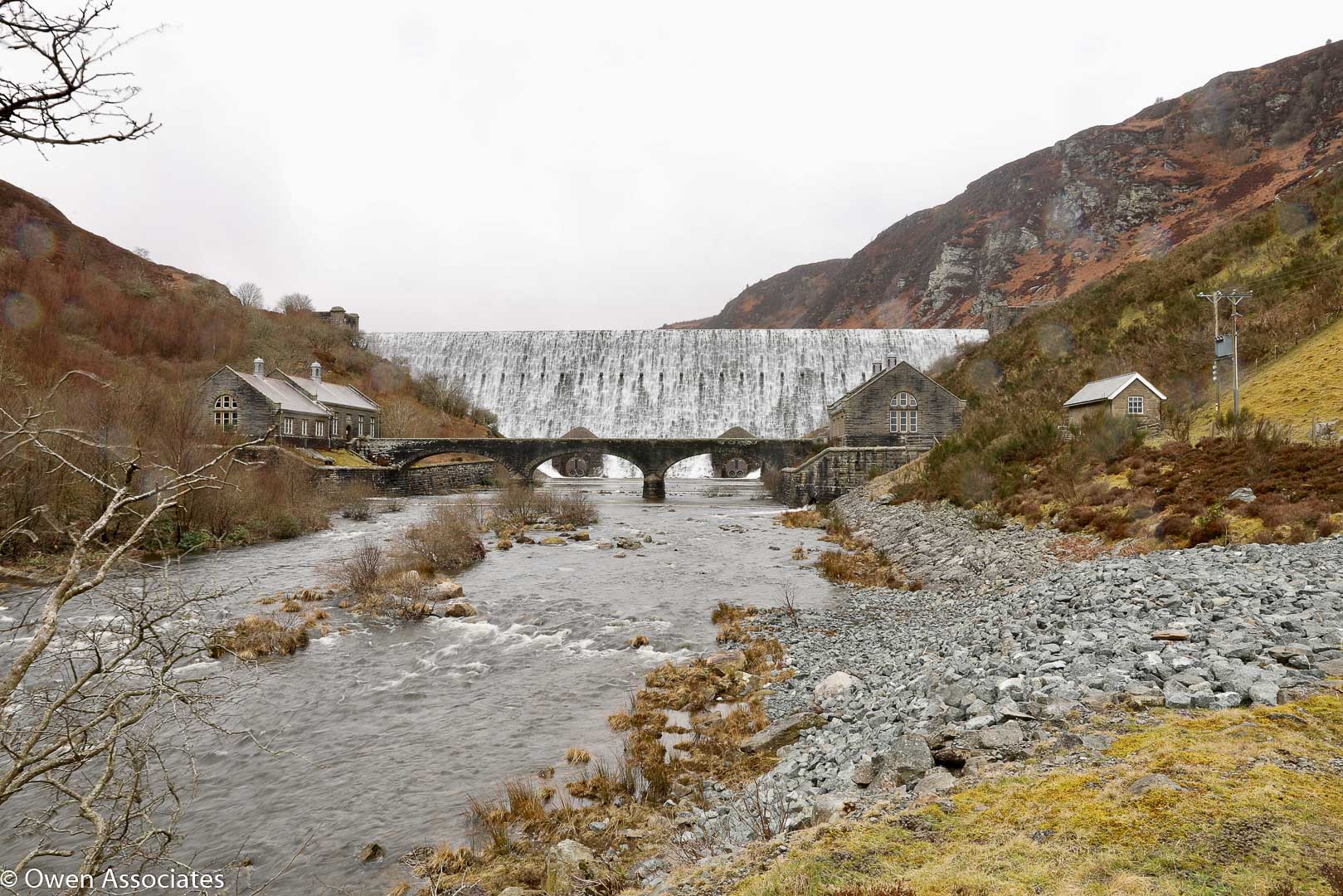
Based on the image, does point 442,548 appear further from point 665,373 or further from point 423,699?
point 665,373

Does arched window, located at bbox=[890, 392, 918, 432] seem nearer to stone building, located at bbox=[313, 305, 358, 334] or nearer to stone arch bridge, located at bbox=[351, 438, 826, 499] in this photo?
stone arch bridge, located at bbox=[351, 438, 826, 499]

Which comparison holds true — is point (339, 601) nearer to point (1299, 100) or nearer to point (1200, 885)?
point (1200, 885)

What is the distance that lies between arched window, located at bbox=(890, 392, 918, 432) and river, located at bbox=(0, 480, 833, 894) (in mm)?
22202

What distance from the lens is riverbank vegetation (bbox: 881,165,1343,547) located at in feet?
42.8

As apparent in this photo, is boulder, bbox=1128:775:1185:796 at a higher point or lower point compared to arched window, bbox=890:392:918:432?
lower

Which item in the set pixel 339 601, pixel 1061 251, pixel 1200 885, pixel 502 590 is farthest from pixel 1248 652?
pixel 1061 251

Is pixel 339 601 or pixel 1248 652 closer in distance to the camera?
pixel 1248 652

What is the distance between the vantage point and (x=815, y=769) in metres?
6.64

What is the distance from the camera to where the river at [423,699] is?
7.29m

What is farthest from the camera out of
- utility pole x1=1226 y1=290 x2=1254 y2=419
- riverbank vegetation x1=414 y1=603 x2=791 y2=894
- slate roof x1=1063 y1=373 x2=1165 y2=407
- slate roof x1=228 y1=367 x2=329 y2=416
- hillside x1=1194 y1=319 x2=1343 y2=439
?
slate roof x1=228 y1=367 x2=329 y2=416

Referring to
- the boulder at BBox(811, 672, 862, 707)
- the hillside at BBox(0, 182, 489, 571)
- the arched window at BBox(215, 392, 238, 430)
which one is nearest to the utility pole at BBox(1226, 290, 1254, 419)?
the boulder at BBox(811, 672, 862, 707)

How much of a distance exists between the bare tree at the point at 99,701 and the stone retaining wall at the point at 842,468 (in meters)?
30.5

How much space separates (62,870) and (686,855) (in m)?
5.93

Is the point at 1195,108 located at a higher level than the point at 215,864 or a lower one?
higher
